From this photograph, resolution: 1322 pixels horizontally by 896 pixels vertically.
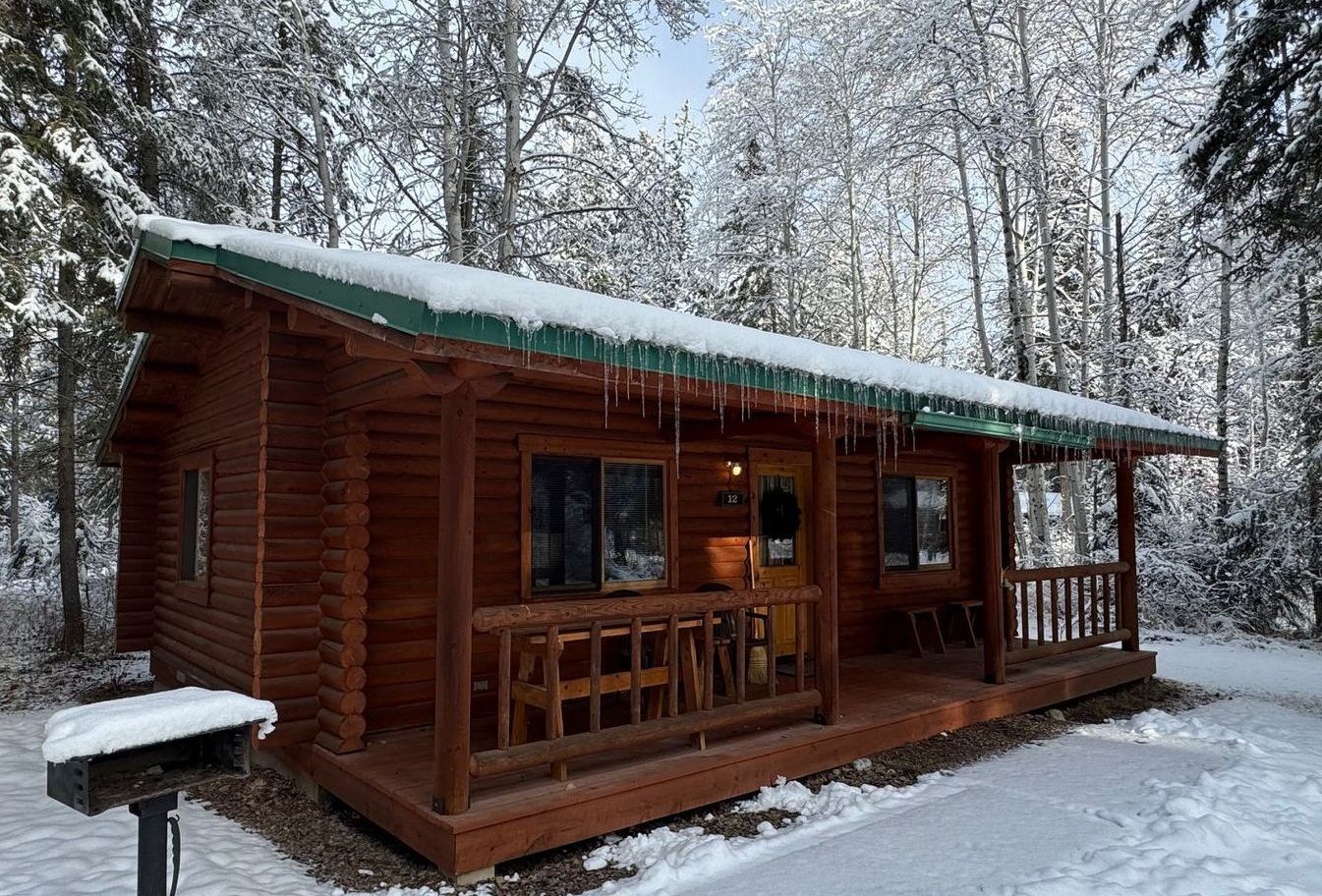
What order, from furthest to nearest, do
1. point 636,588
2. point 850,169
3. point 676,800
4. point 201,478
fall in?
point 850,169 < point 201,478 < point 636,588 < point 676,800

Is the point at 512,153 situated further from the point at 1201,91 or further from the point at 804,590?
the point at 1201,91

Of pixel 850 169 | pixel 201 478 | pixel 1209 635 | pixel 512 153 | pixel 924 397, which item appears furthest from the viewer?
pixel 850 169

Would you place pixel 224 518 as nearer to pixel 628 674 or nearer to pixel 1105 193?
pixel 628 674

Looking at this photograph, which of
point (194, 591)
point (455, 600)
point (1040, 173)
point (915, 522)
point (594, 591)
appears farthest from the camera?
point (1040, 173)

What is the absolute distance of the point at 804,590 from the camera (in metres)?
5.32

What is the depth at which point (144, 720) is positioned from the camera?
2400 millimetres

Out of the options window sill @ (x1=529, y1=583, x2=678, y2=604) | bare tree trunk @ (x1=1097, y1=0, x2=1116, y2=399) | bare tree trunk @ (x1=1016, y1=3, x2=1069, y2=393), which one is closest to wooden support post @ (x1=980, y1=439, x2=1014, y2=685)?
window sill @ (x1=529, y1=583, x2=678, y2=604)

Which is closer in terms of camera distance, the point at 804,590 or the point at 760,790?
the point at 760,790

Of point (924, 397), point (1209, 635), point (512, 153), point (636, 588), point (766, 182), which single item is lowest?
point (1209, 635)

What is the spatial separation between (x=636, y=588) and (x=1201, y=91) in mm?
12294

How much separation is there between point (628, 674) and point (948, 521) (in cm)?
579

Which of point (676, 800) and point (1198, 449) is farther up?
point (1198, 449)

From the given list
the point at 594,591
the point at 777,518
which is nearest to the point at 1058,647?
the point at 777,518

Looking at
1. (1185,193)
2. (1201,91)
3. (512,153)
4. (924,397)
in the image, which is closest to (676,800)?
(924,397)
